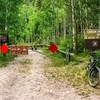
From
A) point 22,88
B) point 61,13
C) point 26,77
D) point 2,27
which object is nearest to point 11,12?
point 2,27

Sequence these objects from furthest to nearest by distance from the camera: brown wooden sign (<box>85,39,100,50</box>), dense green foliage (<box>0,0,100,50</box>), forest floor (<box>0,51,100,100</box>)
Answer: dense green foliage (<box>0,0,100,50</box>), brown wooden sign (<box>85,39,100,50</box>), forest floor (<box>0,51,100,100</box>)

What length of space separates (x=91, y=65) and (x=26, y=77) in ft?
12.2

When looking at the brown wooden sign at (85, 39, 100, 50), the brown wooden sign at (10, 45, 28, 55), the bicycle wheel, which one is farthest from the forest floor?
the brown wooden sign at (10, 45, 28, 55)

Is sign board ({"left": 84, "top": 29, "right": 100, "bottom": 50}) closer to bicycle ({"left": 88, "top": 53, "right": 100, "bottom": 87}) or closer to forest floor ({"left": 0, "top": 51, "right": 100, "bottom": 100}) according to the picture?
forest floor ({"left": 0, "top": 51, "right": 100, "bottom": 100})

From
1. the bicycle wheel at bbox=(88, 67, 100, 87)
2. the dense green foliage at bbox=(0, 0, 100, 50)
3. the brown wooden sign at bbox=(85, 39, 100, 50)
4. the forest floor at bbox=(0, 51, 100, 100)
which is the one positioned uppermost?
the dense green foliage at bbox=(0, 0, 100, 50)

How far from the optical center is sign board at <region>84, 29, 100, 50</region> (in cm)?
2538

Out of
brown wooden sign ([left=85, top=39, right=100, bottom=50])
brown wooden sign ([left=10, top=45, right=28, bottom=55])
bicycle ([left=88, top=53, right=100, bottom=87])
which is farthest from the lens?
brown wooden sign ([left=10, top=45, right=28, bottom=55])

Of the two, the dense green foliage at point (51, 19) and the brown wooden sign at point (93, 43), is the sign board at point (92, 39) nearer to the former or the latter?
the brown wooden sign at point (93, 43)

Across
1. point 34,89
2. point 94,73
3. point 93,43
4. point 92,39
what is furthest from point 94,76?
point 92,39

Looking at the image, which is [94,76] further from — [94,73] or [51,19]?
[51,19]

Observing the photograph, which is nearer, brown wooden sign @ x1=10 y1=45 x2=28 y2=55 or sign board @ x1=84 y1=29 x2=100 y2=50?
sign board @ x1=84 y1=29 x2=100 y2=50

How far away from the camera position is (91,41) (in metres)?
25.5

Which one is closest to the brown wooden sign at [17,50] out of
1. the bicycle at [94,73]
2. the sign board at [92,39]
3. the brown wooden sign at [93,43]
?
the sign board at [92,39]

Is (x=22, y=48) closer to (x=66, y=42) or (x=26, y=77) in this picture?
(x=66, y=42)
